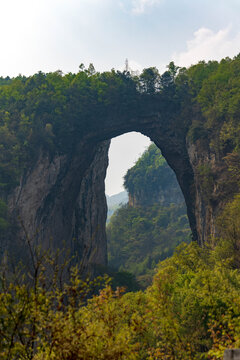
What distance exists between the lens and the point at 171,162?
46469 mm

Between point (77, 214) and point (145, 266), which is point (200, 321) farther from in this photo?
point (145, 266)

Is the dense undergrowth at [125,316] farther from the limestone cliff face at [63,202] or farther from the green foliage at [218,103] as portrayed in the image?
the limestone cliff face at [63,202]

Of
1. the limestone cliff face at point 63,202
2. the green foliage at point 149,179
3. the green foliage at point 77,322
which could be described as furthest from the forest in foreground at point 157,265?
the green foliage at point 149,179

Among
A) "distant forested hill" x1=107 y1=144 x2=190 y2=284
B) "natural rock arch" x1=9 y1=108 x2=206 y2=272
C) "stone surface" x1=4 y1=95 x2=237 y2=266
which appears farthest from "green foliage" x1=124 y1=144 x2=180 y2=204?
"natural rock arch" x1=9 y1=108 x2=206 y2=272

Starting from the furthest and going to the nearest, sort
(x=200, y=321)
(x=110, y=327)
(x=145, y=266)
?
(x=145, y=266)
(x=200, y=321)
(x=110, y=327)

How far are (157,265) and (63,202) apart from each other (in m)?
17.9

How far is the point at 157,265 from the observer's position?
31.3 meters

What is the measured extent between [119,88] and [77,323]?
41451 mm

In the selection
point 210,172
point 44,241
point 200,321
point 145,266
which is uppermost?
point 210,172

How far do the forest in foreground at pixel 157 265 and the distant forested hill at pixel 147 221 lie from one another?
38421 mm

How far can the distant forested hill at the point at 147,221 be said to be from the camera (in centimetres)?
8319

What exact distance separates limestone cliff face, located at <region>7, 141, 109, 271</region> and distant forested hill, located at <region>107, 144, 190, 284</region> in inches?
886

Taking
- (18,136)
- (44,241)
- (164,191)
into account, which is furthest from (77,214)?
(164,191)

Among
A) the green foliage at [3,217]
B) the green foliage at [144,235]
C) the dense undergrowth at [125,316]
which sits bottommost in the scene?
the green foliage at [144,235]
